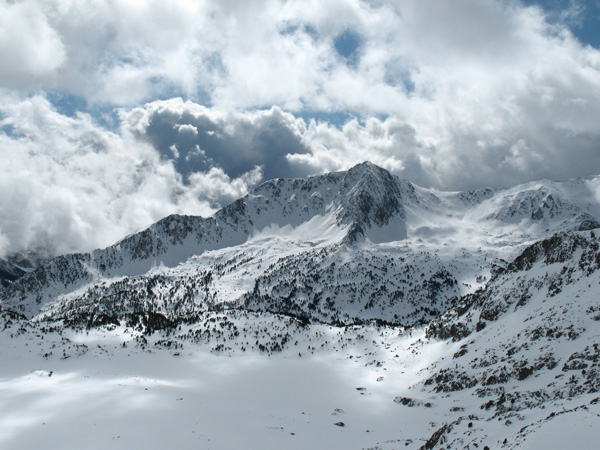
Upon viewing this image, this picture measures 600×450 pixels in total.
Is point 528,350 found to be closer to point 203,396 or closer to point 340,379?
point 340,379

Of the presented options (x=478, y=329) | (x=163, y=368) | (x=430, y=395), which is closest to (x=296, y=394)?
(x=430, y=395)

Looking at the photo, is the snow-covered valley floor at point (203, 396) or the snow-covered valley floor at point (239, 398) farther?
the snow-covered valley floor at point (203, 396)

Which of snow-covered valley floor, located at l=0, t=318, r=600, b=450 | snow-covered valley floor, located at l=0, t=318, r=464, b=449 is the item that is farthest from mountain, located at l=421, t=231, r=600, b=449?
snow-covered valley floor, located at l=0, t=318, r=464, b=449

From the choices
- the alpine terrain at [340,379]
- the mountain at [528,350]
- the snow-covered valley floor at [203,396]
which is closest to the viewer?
the mountain at [528,350]

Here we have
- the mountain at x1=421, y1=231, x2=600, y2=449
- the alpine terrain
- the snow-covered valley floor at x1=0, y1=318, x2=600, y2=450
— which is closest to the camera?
the mountain at x1=421, y1=231, x2=600, y2=449

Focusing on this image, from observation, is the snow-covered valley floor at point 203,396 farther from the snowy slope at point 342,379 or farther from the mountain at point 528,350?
the mountain at point 528,350

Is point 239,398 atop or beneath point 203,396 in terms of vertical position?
beneath

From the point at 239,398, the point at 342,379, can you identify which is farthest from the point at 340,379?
the point at 239,398

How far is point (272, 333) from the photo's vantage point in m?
180

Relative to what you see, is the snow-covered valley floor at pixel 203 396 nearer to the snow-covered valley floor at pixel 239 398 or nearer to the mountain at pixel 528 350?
the snow-covered valley floor at pixel 239 398

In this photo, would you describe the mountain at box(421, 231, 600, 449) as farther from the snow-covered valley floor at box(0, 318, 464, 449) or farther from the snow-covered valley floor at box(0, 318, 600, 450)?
the snow-covered valley floor at box(0, 318, 464, 449)

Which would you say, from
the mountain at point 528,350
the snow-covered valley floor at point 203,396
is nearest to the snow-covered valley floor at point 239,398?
the snow-covered valley floor at point 203,396

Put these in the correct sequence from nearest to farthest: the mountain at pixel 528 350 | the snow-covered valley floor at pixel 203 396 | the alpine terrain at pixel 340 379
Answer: the mountain at pixel 528 350 < the alpine terrain at pixel 340 379 < the snow-covered valley floor at pixel 203 396

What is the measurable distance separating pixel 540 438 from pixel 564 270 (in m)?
89.5
